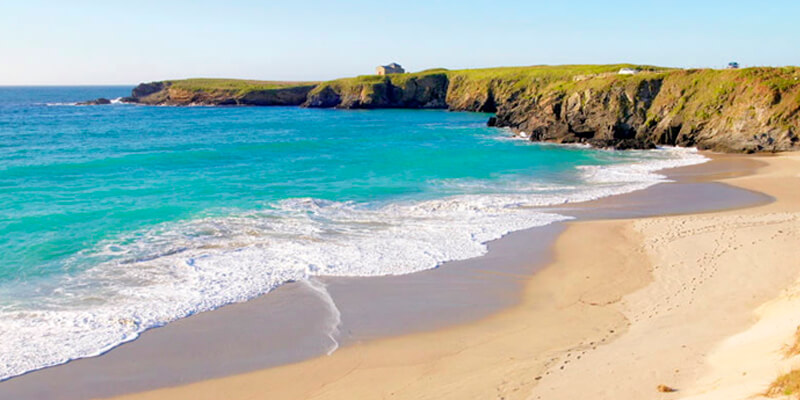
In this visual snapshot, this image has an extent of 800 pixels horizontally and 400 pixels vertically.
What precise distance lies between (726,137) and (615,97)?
9.71 m

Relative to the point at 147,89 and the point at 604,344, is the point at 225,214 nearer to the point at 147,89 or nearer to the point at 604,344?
the point at 604,344

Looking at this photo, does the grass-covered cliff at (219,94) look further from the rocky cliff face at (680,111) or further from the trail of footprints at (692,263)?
the trail of footprints at (692,263)

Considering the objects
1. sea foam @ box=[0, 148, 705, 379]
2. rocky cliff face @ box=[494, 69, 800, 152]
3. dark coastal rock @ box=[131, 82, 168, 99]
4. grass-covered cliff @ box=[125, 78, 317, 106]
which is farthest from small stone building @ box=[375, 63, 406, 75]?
sea foam @ box=[0, 148, 705, 379]

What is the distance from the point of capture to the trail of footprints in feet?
31.9

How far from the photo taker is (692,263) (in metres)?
14.7

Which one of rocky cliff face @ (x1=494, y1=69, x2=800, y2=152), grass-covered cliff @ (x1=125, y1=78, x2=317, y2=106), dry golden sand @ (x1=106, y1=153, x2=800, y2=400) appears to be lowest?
dry golden sand @ (x1=106, y1=153, x2=800, y2=400)

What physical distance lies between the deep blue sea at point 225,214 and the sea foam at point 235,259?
5 centimetres

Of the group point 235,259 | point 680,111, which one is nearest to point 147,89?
point 680,111

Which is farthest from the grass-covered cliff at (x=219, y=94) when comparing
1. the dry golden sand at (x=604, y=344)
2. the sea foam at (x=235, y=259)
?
the dry golden sand at (x=604, y=344)

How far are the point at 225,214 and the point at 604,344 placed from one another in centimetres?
1500

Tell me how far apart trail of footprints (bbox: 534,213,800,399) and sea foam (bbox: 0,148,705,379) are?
3.97 m

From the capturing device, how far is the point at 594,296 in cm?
1285

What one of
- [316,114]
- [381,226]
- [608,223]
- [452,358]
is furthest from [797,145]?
[316,114]

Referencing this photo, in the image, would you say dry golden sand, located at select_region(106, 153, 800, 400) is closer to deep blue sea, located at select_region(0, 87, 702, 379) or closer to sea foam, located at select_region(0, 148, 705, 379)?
sea foam, located at select_region(0, 148, 705, 379)
